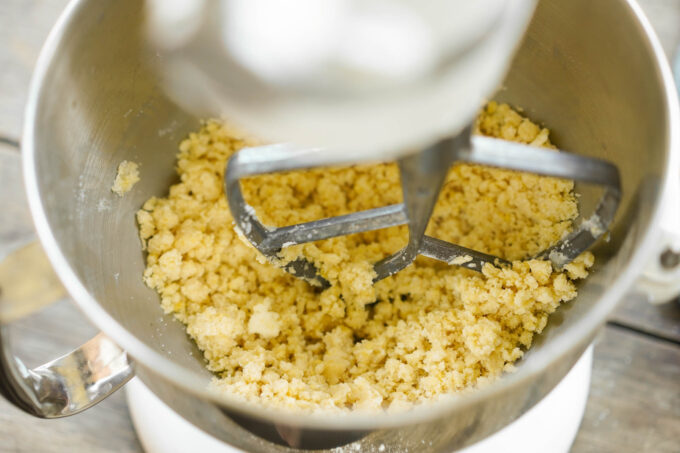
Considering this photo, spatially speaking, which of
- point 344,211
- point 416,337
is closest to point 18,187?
point 344,211

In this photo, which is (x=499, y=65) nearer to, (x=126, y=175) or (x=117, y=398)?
(x=126, y=175)

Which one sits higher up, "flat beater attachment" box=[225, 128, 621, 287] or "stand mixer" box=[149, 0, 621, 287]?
"stand mixer" box=[149, 0, 621, 287]

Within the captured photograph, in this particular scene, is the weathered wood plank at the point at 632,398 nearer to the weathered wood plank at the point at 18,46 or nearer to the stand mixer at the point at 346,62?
the stand mixer at the point at 346,62

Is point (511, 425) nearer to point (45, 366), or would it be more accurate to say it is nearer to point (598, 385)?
point (598, 385)

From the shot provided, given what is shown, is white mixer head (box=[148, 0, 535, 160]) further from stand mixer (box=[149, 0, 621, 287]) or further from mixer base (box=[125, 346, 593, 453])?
mixer base (box=[125, 346, 593, 453])

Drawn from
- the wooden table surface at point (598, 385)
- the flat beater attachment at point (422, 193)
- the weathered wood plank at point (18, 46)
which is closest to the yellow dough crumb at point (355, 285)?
the flat beater attachment at point (422, 193)

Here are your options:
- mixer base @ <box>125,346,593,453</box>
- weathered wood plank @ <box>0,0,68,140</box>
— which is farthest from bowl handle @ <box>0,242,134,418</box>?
weathered wood plank @ <box>0,0,68,140</box>
